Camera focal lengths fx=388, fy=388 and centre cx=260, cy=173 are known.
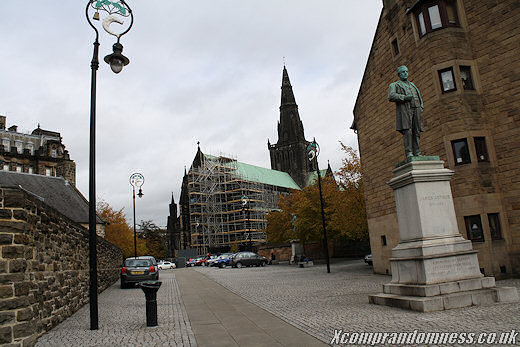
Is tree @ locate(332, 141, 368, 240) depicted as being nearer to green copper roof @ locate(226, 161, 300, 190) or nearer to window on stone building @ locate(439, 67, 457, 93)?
window on stone building @ locate(439, 67, 457, 93)

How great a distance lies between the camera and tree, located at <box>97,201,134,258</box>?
53.0 metres

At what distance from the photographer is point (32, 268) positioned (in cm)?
745

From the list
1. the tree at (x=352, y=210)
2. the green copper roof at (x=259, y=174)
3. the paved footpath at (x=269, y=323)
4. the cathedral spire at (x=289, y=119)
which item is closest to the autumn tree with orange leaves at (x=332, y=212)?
the tree at (x=352, y=210)

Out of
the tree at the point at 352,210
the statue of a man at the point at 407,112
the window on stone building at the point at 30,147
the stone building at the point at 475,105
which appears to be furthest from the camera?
the window on stone building at the point at 30,147

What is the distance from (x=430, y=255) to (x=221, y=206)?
76421 mm

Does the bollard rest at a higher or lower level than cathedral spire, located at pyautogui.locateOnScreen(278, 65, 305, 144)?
lower

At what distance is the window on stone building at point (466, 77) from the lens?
54.0ft

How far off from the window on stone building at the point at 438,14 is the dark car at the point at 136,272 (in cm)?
1778

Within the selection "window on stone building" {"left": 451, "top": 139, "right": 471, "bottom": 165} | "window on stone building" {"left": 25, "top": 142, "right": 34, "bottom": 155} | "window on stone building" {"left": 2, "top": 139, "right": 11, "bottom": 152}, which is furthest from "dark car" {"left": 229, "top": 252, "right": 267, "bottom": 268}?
"window on stone building" {"left": 2, "top": 139, "right": 11, "bottom": 152}

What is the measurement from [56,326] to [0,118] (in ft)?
216

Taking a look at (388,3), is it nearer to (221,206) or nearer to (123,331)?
(123,331)

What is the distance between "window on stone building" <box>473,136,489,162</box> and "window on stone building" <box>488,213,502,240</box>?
2.29m

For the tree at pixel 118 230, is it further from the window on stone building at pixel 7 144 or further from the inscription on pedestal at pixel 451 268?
the inscription on pedestal at pixel 451 268

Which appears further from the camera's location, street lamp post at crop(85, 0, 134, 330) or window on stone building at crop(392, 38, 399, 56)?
window on stone building at crop(392, 38, 399, 56)
